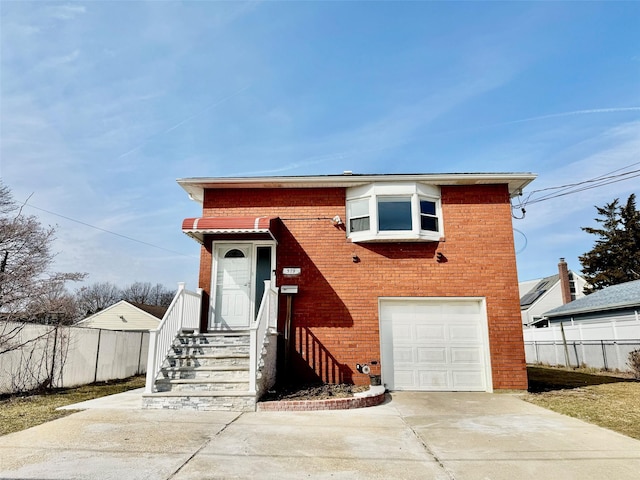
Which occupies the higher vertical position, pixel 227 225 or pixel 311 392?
pixel 227 225

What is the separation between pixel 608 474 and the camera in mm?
3947

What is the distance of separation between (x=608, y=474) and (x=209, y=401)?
237 inches

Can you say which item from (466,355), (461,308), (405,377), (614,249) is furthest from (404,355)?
(614,249)

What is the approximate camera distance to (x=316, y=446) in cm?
492

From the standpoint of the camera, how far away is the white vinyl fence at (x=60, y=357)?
31.0ft

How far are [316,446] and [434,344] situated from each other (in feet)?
19.4

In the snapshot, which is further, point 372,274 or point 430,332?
point 372,274

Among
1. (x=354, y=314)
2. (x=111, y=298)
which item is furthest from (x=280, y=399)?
(x=111, y=298)

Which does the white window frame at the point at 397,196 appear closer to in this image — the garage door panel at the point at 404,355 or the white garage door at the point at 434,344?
the white garage door at the point at 434,344

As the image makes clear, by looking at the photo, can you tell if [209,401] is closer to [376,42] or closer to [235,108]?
[235,108]

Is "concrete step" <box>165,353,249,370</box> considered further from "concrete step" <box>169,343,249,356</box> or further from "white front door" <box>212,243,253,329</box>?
"white front door" <box>212,243,253,329</box>

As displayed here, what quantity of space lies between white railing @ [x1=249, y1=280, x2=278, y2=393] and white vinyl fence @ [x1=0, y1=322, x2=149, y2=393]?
6108 millimetres

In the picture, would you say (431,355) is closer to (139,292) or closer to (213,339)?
(213,339)

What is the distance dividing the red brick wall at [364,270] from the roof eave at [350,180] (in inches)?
8.6
